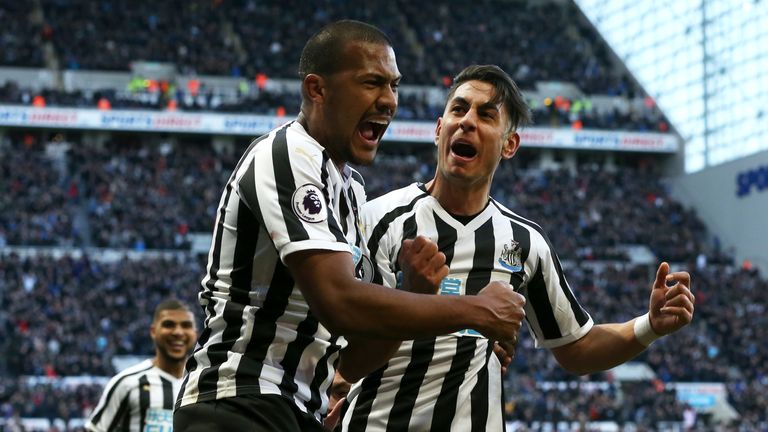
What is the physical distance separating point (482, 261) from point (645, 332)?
0.76m

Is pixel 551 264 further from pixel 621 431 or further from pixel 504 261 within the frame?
pixel 621 431

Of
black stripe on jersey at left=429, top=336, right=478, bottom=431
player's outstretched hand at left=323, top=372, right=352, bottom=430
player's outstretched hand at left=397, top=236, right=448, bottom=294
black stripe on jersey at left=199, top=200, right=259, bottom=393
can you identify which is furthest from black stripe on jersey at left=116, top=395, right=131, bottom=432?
player's outstretched hand at left=397, top=236, right=448, bottom=294

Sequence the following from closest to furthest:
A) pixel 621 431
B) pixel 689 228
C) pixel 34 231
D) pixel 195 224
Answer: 1. pixel 621 431
2. pixel 34 231
3. pixel 195 224
4. pixel 689 228

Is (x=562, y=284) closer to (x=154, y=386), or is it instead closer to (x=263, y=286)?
(x=263, y=286)

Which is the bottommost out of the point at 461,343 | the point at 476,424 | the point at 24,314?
the point at 24,314

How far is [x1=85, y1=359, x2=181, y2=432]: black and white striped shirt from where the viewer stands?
25.7 ft

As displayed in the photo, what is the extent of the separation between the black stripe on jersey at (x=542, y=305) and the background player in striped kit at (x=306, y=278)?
1479 millimetres

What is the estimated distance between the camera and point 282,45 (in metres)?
48.1

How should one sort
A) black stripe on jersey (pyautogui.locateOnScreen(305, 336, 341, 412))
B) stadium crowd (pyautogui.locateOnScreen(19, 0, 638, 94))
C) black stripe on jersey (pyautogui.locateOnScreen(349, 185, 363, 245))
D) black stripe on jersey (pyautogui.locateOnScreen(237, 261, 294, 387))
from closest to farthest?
1. black stripe on jersey (pyautogui.locateOnScreen(237, 261, 294, 387))
2. black stripe on jersey (pyautogui.locateOnScreen(305, 336, 341, 412))
3. black stripe on jersey (pyautogui.locateOnScreen(349, 185, 363, 245))
4. stadium crowd (pyautogui.locateOnScreen(19, 0, 638, 94))

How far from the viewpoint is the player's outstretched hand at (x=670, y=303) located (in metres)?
4.71

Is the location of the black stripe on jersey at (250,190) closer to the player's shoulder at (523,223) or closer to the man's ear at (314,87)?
the man's ear at (314,87)

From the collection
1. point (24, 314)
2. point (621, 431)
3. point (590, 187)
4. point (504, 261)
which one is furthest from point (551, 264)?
point (590, 187)

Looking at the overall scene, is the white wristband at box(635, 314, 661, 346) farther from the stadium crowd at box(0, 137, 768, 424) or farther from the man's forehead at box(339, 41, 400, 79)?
the stadium crowd at box(0, 137, 768, 424)

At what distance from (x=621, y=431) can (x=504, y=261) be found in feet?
80.9
